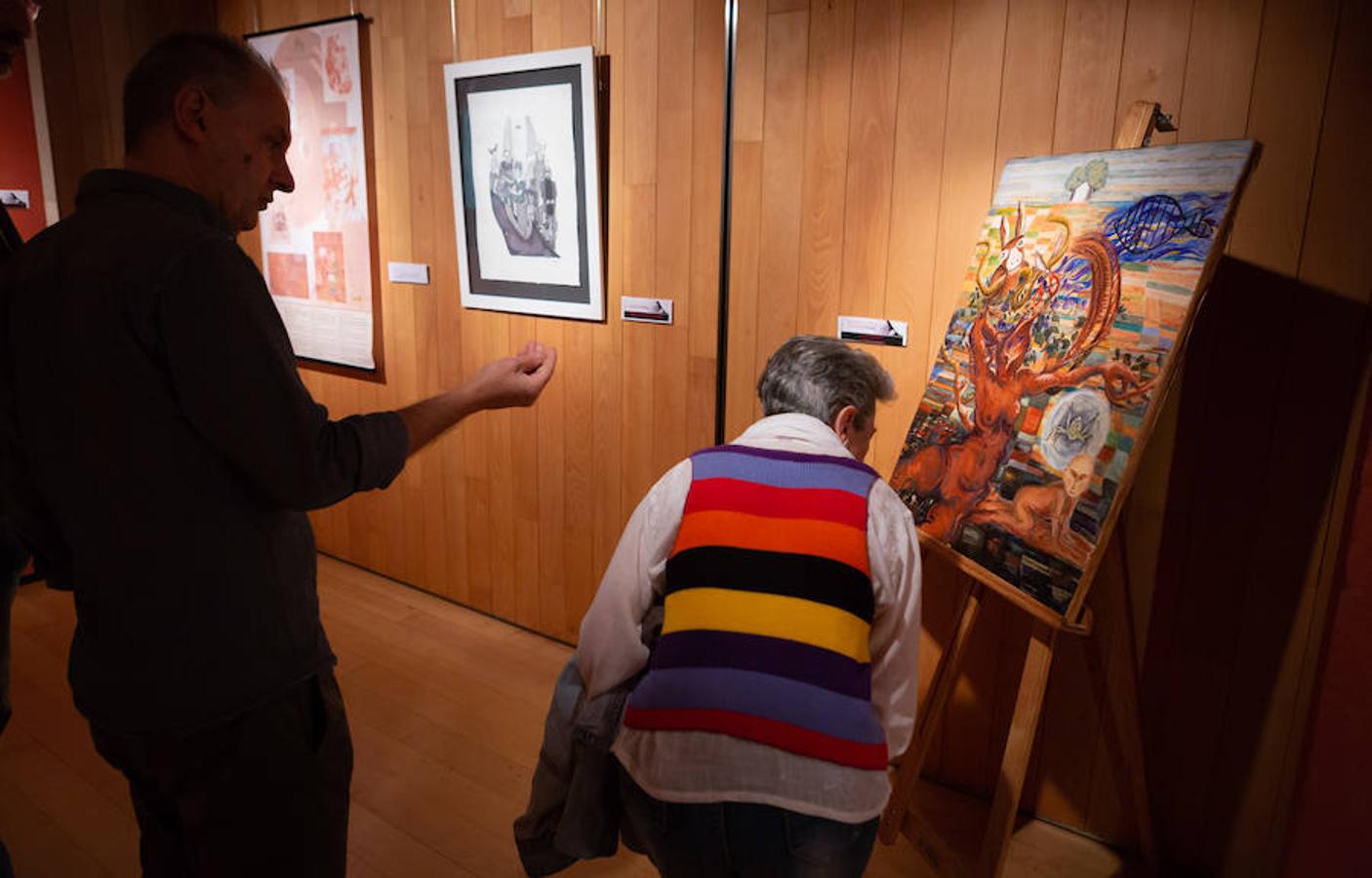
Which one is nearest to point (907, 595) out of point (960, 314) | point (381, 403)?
point (960, 314)

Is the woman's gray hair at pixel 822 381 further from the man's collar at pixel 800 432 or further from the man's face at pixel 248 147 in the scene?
the man's face at pixel 248 147

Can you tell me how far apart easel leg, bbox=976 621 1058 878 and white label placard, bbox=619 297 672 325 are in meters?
1.52

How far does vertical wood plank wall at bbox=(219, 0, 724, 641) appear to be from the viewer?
2736mm

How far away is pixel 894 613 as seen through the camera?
1.41 meters

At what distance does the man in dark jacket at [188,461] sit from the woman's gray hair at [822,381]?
24.1 inches

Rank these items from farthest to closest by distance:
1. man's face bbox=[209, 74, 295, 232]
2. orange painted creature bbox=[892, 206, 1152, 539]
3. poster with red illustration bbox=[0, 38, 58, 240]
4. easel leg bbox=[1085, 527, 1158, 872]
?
1. poster with red illustration bbox=[0, 38, 58, 240]
2. easel leg bbox=[1085, 527, 1158, 872]
3. orange painted creature bbox=[892, 206, 1152, 539]
4. man's face bbox=[209, 74, 295, 232]

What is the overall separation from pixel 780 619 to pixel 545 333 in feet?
6.74

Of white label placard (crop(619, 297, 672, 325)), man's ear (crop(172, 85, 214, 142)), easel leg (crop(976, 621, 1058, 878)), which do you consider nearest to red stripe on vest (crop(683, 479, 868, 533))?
easel leg (crop(976, 621, 1058, 878))

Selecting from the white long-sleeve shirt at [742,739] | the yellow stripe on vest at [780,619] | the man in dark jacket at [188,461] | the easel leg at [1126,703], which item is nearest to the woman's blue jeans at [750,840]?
the white long-sleeve shirt at [742,739]

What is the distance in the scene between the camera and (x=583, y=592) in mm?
3252

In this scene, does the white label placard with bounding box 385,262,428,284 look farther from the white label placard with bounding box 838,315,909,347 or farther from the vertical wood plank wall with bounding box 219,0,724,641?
the white label placard with bounding box 838,315,909,347

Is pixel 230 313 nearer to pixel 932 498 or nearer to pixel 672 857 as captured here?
pixel 672 857

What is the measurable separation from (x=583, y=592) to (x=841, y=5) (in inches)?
82.1

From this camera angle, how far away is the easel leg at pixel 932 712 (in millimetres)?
1989
